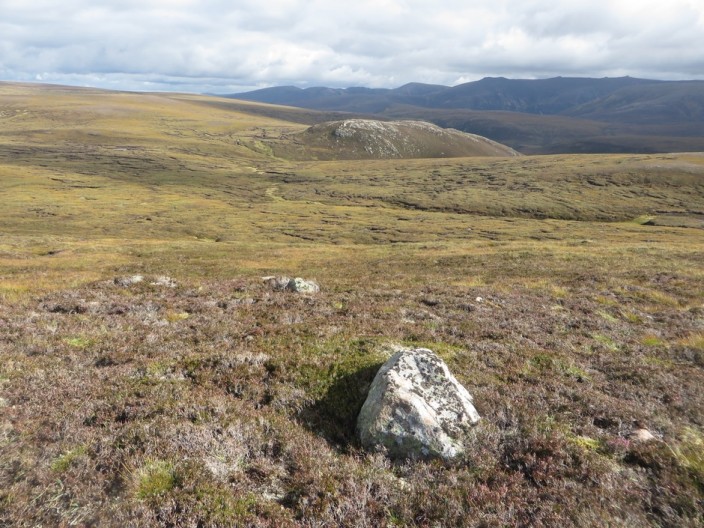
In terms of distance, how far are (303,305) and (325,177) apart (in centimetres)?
18869

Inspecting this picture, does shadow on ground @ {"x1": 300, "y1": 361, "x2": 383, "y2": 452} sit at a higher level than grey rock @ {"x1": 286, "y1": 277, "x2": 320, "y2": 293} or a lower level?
higher

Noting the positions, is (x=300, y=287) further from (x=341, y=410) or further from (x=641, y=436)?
(x=641, y=436)

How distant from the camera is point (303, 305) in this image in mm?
17391

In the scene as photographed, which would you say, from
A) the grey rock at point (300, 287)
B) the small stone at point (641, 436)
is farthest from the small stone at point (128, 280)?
the small stone at point (641, 436)

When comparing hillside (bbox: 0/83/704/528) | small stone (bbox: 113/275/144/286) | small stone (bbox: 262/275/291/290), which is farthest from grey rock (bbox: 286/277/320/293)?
small stone (bbox: 113/275/144/286)

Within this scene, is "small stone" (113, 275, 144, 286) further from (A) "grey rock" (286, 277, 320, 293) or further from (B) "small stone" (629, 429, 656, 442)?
(B) "small stone" (629, 429, 656, 442)

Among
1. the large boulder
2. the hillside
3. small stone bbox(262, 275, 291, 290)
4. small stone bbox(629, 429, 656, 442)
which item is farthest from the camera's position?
small stone bbox(262, 275, 291, 290)

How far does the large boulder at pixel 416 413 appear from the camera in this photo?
7195 millimetres

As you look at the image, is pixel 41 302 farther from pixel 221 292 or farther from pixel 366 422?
pixel 366 422

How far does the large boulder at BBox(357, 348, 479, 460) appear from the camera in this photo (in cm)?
720

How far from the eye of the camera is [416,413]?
7422 millimetres

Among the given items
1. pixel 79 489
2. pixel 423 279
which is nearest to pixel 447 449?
pixel 79 489

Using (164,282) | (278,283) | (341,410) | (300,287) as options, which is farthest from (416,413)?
(164,282)

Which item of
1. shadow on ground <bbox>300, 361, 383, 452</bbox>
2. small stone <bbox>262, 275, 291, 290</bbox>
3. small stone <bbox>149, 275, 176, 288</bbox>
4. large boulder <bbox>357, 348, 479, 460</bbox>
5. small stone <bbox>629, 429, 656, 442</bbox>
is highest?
large boulder <bbox>357, 348, 479, 460</bbox>
